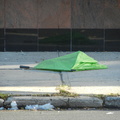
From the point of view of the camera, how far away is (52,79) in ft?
28.9

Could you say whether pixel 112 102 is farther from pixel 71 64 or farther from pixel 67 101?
pixel 71 64

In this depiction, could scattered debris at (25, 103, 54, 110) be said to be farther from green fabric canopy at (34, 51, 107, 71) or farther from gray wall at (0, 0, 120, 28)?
gray wall at (0, 0, 120, 28)

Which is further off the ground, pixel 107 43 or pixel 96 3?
pixel 96 3

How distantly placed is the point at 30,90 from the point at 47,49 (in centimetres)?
635

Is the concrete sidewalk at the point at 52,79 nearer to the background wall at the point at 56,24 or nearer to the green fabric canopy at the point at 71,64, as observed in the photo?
the green fabric canopy at the point at 71,64

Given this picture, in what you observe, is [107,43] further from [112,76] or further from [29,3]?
[112,76]

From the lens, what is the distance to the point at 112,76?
9180 millimetres
